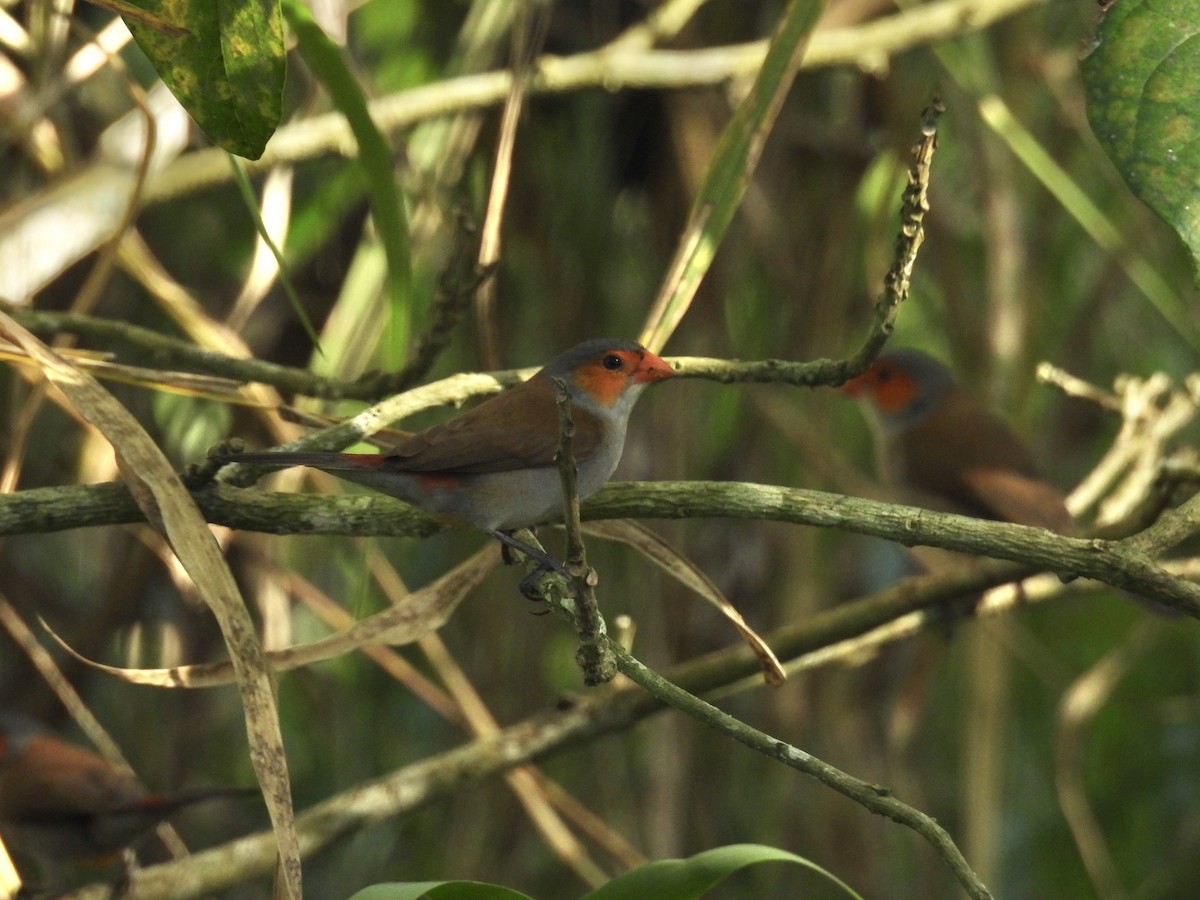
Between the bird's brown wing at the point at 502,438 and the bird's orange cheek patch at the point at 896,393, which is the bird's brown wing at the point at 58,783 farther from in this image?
the bird's orange cheek patch at the point at 896,393

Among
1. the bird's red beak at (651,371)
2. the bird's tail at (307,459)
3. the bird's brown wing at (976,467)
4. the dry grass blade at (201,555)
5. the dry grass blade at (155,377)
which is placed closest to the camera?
the dry grass blade at (201,555)

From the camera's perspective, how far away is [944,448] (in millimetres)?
4969

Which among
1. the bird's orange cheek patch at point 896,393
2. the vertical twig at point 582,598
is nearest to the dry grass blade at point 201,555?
the vertical twig at point 582,598

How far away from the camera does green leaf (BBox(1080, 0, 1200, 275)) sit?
1.53 meters

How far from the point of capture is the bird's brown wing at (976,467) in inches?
173

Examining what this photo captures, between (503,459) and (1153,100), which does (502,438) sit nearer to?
(503,459)

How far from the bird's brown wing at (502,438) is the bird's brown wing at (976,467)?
2.00 meters

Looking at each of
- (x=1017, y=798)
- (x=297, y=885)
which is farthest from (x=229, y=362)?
(x=1017, y=798)

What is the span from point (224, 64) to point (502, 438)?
1256 mm

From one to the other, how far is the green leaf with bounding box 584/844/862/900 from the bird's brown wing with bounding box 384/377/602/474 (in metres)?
1.07

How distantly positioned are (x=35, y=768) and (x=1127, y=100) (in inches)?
163

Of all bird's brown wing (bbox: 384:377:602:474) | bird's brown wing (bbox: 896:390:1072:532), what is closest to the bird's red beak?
bird's brown wing (bbox: 384:377:602:474)

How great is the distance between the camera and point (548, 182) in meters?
4.00

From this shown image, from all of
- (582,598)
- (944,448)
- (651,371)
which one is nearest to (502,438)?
(651,371)
